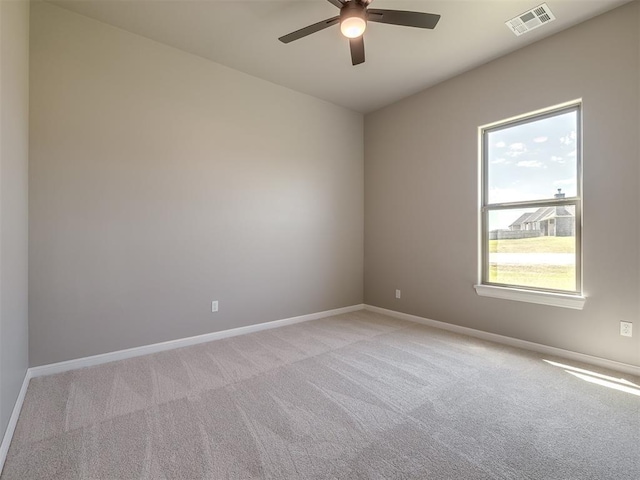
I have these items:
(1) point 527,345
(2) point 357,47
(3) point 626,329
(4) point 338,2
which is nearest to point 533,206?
(3) point 626,329

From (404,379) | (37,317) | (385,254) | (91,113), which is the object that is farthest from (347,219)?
(37,317)

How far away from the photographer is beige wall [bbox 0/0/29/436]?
5.26 ft

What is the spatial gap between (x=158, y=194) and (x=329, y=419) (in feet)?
8.41

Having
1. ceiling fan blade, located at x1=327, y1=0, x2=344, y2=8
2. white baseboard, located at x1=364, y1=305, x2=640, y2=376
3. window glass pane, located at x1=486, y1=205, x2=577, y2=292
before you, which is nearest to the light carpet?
white baseboard, located at x1=364, y1=305, x2=640, y2=376

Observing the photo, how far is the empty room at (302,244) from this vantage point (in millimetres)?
1688

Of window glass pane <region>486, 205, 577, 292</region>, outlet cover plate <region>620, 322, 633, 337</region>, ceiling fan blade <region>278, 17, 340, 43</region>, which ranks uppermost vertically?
ceiling fan blade <region>278, 17, 340, 43</region>

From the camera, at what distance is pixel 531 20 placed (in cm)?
263

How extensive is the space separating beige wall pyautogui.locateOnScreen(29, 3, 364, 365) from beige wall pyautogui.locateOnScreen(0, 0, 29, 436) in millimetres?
203

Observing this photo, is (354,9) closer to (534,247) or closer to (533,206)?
(533,206)

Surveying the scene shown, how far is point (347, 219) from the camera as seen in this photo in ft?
15.2

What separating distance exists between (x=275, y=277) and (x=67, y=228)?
2.12 meters

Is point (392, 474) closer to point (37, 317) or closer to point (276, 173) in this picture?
point (37, 317)

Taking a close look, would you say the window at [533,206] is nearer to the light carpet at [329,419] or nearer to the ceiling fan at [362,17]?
the light carpet at [329,419]

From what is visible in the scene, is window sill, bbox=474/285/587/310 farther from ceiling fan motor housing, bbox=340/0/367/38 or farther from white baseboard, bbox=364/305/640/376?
ceiling fan motor housing, bbox=340/0/367/38
